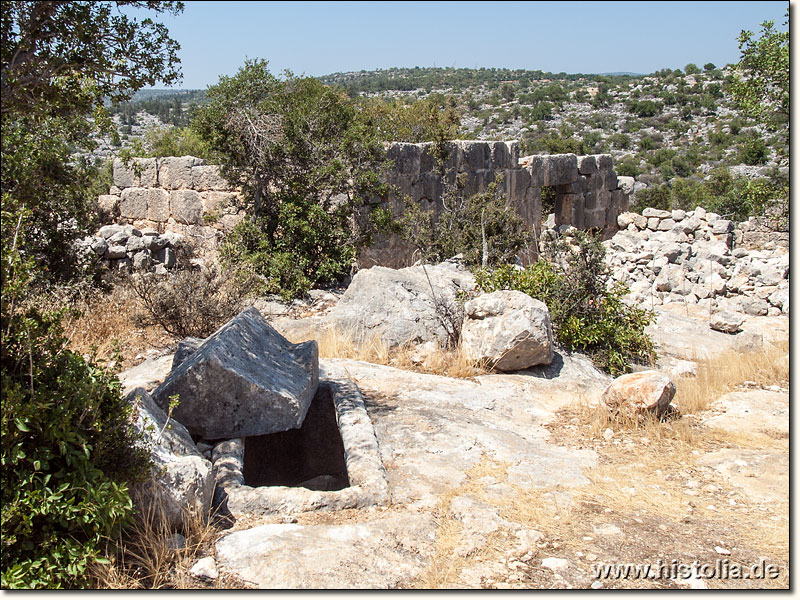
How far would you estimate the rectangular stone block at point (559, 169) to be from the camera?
54.4ft

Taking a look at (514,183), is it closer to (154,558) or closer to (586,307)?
(586,307)

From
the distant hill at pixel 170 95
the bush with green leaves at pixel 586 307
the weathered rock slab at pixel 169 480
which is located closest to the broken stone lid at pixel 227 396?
the weathered rock slab at pixel 169 480

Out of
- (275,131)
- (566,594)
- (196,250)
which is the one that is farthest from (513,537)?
(196,250)

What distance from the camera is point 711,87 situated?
4419cm

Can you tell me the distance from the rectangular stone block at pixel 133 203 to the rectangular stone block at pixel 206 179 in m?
1.09

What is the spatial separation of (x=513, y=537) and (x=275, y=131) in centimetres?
781

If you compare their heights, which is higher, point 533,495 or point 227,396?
point 227,396

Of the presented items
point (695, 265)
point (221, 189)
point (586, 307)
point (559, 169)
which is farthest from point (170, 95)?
point (586, 307)

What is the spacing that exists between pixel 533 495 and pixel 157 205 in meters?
10.2

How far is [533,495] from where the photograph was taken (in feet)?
13.5

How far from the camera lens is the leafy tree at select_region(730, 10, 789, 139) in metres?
11.6

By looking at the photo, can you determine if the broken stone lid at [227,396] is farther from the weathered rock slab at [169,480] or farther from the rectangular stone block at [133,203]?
the rectangular stone block at [133,203]

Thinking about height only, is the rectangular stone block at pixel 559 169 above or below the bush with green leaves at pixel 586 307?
above

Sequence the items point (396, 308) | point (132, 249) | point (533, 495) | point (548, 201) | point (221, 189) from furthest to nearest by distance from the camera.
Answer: point (548, 201) < point (221, 189) < point (132, 249) < point (396, 308) < point (533, 495)
